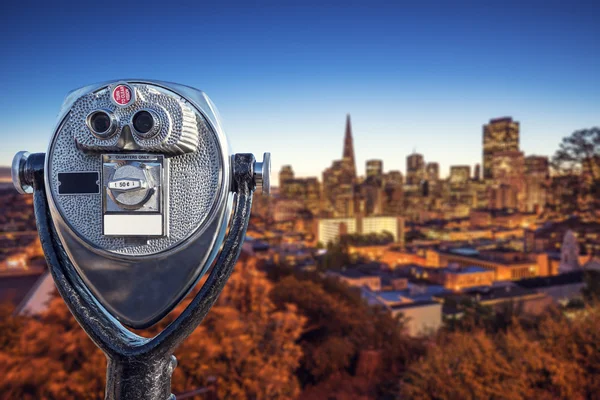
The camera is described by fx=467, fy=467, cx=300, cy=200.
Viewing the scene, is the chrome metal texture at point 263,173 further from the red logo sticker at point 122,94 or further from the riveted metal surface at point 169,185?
the red logo sticker at point 122,94

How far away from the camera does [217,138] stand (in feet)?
3.18

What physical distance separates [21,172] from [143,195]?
13.1 inches

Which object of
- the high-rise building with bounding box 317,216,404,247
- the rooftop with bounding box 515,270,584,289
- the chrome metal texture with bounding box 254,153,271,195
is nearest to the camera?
the chrome metal texture with bounding box 254,153,271,195

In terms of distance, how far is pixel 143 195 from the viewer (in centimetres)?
91

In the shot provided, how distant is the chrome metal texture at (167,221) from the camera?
954mm

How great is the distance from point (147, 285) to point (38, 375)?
411 centimetres

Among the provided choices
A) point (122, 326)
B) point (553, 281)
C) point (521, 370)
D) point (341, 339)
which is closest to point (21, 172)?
point (122, 326)

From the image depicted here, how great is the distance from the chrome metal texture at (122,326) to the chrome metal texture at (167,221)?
0.03 metres

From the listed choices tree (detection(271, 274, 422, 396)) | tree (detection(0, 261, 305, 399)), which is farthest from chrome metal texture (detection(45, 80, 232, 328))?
tree (detection(271, 274, 422, 396))

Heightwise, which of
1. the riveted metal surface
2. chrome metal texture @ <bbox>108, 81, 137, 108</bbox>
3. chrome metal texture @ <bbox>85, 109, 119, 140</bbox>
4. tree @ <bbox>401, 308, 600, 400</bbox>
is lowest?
tree @ <bbox>401, 308, 600, 400</bbox>

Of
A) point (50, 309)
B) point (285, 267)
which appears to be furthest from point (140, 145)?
point (285, 267)

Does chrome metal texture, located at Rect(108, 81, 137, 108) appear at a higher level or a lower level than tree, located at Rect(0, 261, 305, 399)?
higher

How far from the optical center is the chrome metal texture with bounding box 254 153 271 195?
1019 mm

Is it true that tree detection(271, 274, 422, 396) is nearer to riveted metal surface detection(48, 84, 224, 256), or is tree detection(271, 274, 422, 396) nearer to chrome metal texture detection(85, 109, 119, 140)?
riveted metal surface detection(48, 84, 224, 256)
